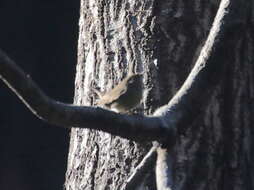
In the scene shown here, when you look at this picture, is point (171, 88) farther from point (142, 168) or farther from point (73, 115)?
point (73, 115)

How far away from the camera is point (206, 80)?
248 cm

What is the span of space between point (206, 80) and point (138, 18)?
552mm

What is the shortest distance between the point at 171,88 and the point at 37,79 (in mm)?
3407

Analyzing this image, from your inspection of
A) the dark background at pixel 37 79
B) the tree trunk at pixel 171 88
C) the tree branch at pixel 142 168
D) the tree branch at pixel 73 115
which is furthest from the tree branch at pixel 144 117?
the dark background at pixel 37 79

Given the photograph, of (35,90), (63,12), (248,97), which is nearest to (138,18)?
(248,97)

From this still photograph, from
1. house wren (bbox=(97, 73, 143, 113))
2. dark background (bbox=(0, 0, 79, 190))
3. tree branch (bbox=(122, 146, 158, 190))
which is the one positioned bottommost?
tree branch (bbox=(122, 146, 158, 190))

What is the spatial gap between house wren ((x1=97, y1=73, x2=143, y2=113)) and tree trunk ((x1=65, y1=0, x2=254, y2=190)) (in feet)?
0.09

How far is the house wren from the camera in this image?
2978mm

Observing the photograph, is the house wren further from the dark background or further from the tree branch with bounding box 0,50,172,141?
the dark background

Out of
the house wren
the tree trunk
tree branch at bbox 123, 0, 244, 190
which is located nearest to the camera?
tree branch at bbox 123, 0, 244, 190

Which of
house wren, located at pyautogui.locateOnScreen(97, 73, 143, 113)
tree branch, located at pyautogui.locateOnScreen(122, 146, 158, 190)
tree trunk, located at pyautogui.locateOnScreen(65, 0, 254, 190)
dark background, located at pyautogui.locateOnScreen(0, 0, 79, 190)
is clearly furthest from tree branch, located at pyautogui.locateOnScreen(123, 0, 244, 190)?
dark background, located at pyautogui.locateOnScreen(0, 0, 79, 190)

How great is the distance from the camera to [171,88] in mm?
2904

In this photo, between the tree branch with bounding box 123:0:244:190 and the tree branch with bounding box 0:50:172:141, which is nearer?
the tree branch with bounding box 0:50:172:141

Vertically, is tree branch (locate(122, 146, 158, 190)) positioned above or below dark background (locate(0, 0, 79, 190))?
below
